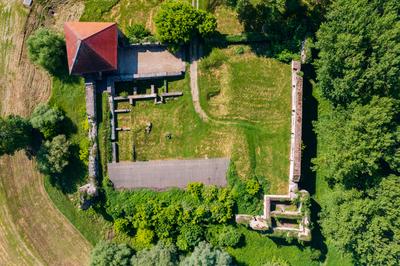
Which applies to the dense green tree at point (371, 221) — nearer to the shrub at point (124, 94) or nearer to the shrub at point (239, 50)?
the shrub at point (239, 50)

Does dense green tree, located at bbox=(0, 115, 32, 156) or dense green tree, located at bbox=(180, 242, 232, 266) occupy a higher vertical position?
dense green tree, located at bbox=(0, 115, 32, 156)

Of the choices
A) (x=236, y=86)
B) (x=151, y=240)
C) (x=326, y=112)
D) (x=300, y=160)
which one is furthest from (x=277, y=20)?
(x=151, y=240)

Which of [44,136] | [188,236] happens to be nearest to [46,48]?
[44,136]

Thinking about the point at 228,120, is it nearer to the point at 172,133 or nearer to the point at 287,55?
the point at 172,133

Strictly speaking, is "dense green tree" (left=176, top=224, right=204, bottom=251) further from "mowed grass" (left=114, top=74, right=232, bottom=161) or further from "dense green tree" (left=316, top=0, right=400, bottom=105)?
"dense green tree" (left=316, top=0, right=400, bottom=105)

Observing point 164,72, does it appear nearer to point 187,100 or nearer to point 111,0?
point 187,100

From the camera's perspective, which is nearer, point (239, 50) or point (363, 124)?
point (363, 124)

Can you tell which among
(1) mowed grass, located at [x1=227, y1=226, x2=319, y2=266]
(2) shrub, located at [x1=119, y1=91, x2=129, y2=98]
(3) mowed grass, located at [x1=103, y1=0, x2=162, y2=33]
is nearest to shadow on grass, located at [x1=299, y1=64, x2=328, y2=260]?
(1) mowed grass, located at [x1=227, y1=226, x2=319, y2=266]
